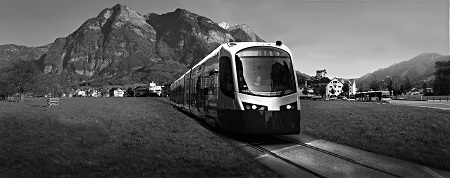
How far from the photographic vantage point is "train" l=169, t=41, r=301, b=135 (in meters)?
14.9

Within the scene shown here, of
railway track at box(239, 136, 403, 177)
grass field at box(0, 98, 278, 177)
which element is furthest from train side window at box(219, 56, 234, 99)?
grass field at box(0, 98, 278, 177)

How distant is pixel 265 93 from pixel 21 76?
84982mm

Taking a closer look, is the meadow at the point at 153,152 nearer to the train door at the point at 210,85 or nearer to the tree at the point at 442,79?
the train door at the point at 210,85

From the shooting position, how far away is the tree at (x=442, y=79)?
11491cm

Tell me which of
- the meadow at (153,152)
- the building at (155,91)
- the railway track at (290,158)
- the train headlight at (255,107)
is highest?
the building at (155,91)

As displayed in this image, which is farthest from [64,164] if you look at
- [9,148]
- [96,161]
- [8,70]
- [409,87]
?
[409,87]

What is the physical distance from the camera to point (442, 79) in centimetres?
11738

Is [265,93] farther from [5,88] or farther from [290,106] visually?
[5,88]

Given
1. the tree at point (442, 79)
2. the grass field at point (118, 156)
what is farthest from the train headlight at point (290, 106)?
the tree at point (442, 79)

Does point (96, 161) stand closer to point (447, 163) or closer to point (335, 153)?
point (335, 153)

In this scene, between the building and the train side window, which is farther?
the building

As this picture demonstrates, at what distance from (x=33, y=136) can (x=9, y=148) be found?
2.70 meters

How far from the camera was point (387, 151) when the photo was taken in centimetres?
1335

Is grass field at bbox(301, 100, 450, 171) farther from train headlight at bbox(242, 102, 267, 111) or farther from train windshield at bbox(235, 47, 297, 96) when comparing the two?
train headlight at bbox(242, 102, 267, 111)
